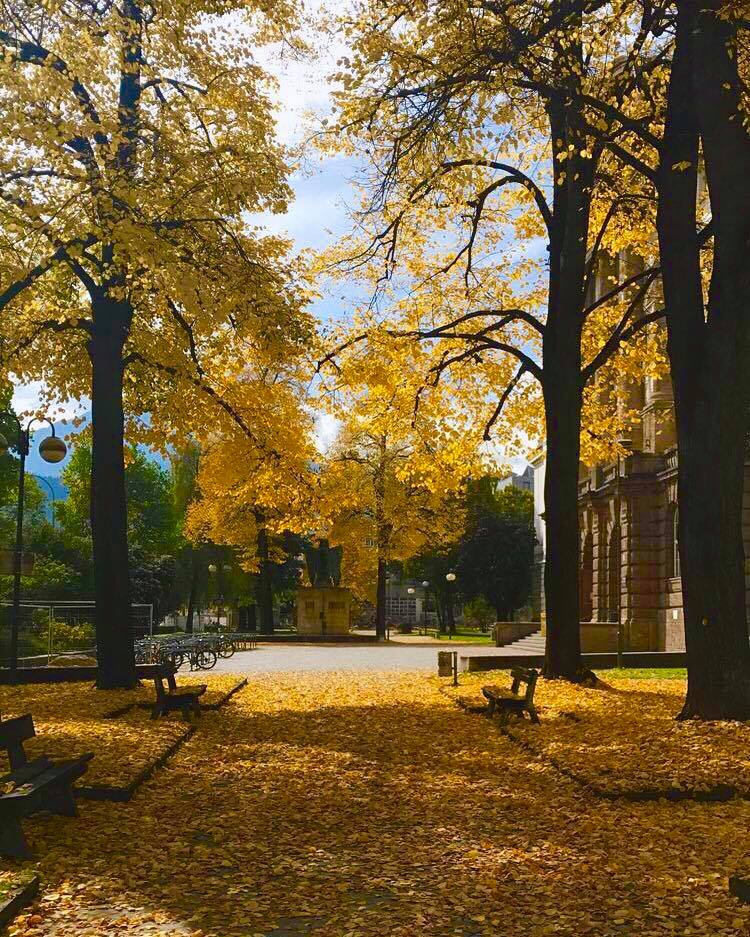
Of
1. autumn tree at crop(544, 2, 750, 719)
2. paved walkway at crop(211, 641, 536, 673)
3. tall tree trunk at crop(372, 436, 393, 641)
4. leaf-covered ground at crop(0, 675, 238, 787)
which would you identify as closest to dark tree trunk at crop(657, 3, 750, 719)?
autumn tree at crop(544, 2, 750, 719)

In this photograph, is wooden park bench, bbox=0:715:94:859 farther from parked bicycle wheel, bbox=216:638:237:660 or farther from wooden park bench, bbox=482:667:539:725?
parked bicycle wheel, bbox=216:638:237:660

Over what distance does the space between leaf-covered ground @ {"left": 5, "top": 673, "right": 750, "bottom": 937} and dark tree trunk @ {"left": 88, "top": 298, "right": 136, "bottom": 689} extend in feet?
22.0

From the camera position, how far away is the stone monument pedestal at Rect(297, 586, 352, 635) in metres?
48.7

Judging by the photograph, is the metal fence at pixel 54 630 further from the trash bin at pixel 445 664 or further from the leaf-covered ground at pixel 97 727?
the trash bin at pixel 445 664

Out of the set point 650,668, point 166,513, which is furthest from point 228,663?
point 166,513

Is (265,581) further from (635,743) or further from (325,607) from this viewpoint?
(635,743)

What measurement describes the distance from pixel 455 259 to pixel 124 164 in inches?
350

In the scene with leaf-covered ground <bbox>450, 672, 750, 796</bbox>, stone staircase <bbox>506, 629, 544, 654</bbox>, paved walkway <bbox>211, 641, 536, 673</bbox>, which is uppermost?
leaf-covered ground <bbox>450, 672, 750, 796</bbox>

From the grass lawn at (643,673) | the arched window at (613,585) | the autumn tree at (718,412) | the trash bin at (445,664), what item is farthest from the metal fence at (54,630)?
the arched window at (613,585)

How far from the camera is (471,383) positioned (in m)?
24.0

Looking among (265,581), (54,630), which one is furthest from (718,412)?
(265,581)

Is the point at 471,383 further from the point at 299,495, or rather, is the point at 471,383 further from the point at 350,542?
the point at 350,542

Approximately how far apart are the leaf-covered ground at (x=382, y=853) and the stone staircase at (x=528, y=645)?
23.5 meters

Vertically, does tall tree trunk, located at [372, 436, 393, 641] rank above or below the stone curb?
above
